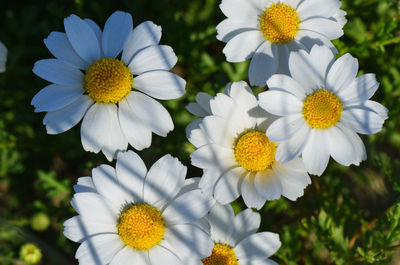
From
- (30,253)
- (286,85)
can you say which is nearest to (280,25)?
(286,85)

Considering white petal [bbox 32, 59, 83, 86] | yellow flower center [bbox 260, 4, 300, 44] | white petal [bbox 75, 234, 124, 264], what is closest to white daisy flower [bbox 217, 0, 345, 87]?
yellow flower center [bbox 260, 4, 300, 44]

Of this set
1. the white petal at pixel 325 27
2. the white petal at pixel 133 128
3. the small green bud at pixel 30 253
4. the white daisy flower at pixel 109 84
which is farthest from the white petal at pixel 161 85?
the small green bud at pixel 30 253

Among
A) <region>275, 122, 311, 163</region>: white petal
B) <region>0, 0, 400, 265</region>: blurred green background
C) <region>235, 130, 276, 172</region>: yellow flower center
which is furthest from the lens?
<region>0, 0, 400, 265</region>: blurred green background

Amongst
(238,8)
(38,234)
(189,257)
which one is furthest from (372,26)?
(38,234)

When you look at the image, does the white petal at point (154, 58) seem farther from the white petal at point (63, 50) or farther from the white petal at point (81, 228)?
the white petal at point (81, 228)

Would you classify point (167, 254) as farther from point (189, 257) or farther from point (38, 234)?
point (38, 234)

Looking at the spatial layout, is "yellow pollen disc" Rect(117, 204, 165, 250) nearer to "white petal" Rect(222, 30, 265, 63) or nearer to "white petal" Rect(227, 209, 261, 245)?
"white petal" Rect(227, 209, 261, 245)
